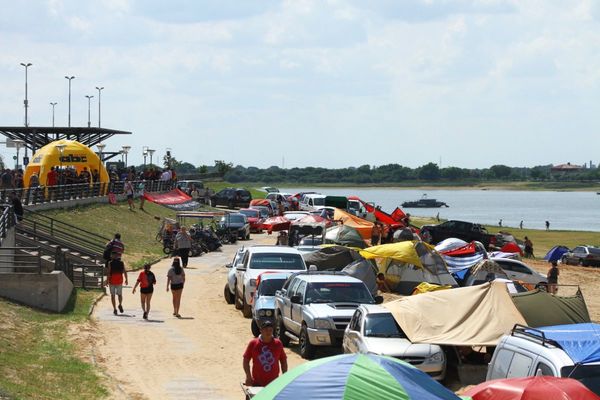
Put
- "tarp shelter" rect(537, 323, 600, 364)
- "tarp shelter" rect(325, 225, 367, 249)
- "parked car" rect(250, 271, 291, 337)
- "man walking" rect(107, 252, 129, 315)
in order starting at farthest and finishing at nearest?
"tarp shelter" rect(325, 225, 367, 249) → "man walking" rect(107, 252, 129, 315) → "parked car" rect(250, 271, 291, 337) → "tarp shelter" rect(537, 323, 600, 364)

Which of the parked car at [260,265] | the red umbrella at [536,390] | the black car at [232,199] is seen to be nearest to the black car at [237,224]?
Result: the black car at [232,199]

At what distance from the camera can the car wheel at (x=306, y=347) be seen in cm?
1919

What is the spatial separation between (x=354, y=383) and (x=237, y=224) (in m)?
42.2

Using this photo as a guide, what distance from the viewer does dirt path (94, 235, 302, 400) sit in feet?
55.2

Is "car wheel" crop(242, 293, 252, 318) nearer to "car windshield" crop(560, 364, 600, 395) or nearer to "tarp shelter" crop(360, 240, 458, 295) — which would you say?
"tarp shelter" crop(360, 240, 458, 295)

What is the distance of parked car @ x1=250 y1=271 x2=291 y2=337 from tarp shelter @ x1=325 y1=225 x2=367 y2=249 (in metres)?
12.7

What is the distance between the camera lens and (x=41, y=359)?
58.9 feet

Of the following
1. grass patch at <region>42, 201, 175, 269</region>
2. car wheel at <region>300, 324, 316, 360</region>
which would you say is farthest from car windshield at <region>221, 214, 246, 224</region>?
car wheel at <region>300, 324, 316, 360</region>

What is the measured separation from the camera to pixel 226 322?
2488cm

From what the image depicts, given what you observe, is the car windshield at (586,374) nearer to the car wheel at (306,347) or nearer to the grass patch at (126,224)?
the car wheel at (306,347)

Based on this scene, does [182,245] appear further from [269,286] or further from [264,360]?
[264,360]

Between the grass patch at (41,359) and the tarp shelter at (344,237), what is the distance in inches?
569

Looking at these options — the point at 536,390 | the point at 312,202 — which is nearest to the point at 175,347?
the point at 536,390

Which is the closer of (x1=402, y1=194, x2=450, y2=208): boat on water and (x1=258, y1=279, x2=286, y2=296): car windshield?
(x1=258, y1=279, x2=286, y2=296): car windshield
